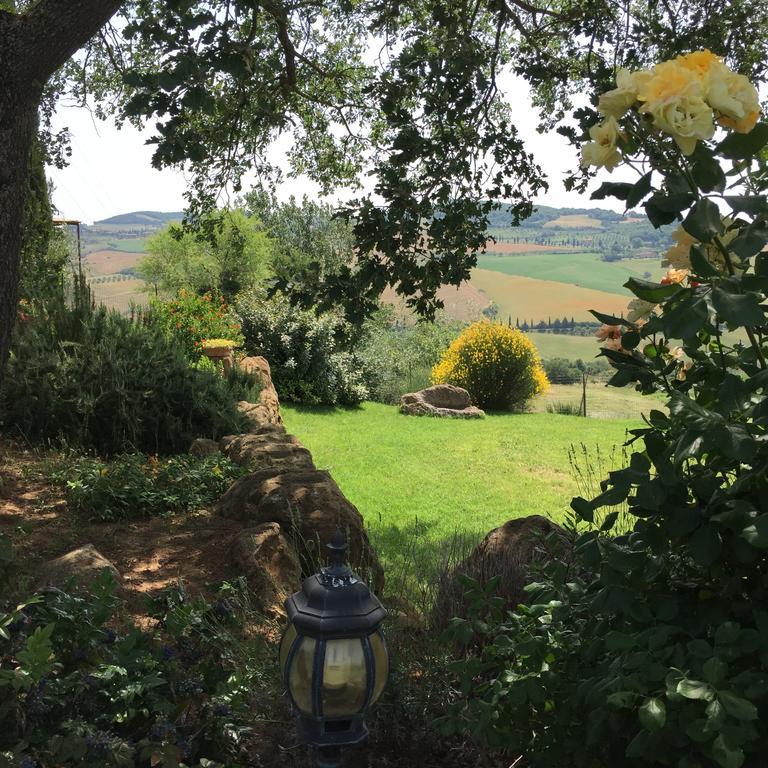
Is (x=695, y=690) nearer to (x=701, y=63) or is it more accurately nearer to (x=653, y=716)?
(x=653, y=716)

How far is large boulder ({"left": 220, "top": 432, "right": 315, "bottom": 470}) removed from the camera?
19.4 ft

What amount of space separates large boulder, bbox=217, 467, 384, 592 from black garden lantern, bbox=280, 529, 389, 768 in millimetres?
2128

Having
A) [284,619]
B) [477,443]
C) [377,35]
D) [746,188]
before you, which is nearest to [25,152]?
[284,619]

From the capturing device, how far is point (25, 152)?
362 centimetres

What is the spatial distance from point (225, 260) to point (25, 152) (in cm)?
1848

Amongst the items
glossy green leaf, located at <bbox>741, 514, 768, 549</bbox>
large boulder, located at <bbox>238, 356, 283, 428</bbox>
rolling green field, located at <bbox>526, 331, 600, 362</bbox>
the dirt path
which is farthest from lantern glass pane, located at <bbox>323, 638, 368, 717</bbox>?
rolling green field, located at <bbox>526, 331, 600, 362</bbox>

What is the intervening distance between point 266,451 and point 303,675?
13.8ft

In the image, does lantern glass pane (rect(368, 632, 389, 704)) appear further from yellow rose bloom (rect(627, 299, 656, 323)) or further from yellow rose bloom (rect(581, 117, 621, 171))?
yellow rose bloom (rect(581, 117, 621, 171))

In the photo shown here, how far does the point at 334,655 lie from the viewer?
197 cm

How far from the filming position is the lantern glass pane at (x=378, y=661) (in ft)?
6.68

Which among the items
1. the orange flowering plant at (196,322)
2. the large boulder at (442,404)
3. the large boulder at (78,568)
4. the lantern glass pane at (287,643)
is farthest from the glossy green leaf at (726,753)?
the large boulder at (442,404)

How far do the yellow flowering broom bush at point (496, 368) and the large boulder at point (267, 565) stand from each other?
11722 millimetres

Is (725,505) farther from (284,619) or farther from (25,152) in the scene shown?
(25,152)

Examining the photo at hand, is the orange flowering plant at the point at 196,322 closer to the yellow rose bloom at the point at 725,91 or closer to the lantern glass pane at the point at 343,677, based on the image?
the lantern glass pane at the point at 343,677
